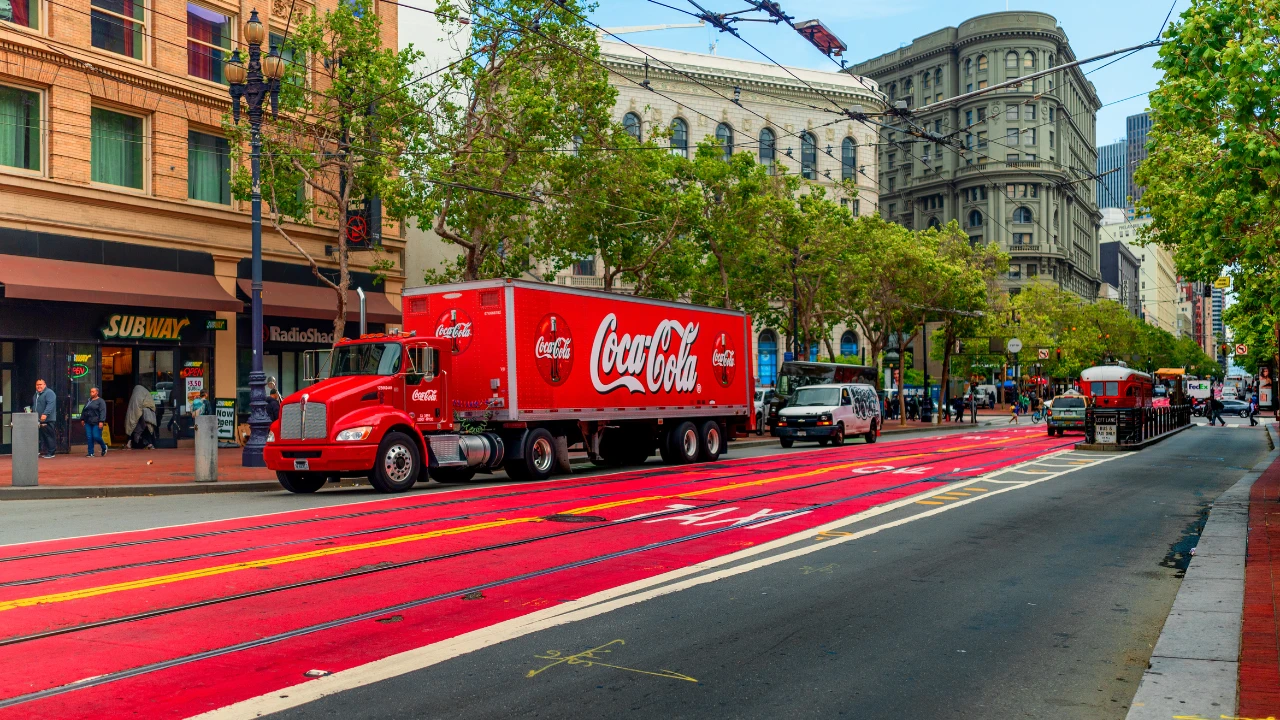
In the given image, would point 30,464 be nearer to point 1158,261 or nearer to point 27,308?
point 27,308

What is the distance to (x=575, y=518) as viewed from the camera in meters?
13.1

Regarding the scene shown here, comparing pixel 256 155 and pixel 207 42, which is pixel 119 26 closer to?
pixel 207 42

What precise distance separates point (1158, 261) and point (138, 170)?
612 feet

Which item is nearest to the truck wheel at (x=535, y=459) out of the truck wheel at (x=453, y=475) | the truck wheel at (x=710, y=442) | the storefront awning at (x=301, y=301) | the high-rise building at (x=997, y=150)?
the truck wheel at (x=453, y=475)

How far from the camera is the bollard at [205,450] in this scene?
18.4 meters

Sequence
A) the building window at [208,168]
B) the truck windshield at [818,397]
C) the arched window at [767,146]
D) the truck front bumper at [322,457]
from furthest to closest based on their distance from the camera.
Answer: the arched window at [767,146]
the truck windshield at [818,397]
the building window at [208,168]
the truck front bumper at [322,457]

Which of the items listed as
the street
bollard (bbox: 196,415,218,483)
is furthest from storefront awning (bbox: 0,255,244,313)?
the street

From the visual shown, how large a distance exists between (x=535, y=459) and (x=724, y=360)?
7.67 metres

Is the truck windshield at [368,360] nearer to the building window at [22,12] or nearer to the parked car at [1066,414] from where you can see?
the building window at [22,12]

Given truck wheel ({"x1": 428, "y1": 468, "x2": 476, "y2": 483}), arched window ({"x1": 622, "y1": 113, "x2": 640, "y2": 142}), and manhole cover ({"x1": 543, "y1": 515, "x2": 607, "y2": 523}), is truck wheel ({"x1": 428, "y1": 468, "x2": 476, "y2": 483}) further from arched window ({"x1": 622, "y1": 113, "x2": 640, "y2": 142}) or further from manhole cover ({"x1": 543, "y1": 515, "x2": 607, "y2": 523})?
arched window ({"x1": 622, "y1": 113, "x2": 640, "y2": 142})

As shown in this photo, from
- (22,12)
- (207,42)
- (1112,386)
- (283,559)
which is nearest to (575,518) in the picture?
(283,559)

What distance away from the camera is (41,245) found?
24.6 m

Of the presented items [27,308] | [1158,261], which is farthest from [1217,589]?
[1158,261]

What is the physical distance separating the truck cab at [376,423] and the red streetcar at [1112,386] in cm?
3267
